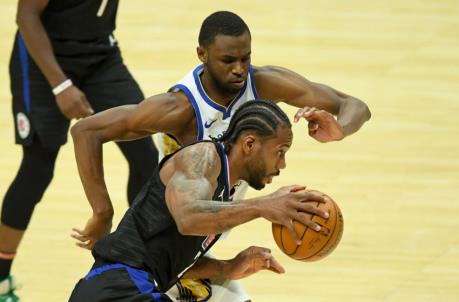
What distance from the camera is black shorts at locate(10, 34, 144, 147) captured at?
5883 mm

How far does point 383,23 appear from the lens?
10.8m

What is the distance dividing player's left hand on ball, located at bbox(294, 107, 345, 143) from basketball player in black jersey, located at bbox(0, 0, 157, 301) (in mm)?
1384

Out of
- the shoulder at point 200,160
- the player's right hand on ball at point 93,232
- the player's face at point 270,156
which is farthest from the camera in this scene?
the player's right hand on ball at point 93,232

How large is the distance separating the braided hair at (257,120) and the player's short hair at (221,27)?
1.95 ft

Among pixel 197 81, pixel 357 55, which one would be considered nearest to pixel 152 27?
pixel 357 55

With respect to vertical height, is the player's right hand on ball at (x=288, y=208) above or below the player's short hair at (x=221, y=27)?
below

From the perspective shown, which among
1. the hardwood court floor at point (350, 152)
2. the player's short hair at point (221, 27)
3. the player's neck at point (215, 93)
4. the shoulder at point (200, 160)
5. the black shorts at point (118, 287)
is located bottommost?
the hardwood court floor at point (350, 152)

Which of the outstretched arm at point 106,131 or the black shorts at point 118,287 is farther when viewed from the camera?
the outstretched arm at point 106,131

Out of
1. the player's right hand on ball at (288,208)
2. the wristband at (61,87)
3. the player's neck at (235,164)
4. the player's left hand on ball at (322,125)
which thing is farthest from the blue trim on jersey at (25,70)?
the player's right hand on ball at (288,208)

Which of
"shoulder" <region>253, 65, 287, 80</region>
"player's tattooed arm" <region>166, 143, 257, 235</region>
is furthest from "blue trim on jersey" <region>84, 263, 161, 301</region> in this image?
"shoulder" <region>253, 65, 287, 80</region>

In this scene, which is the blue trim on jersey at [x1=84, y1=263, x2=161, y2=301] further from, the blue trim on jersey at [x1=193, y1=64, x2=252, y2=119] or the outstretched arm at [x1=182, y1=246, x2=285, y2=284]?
the blue trim on jersey at [x1=193, y1=64, x2=252, y2=119]

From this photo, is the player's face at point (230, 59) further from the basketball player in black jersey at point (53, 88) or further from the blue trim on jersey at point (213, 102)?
the basketball player in black jersey at point (53, 88)

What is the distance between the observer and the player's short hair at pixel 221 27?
15.6 ft

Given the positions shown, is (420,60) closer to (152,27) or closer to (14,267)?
(152,27)
